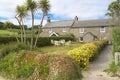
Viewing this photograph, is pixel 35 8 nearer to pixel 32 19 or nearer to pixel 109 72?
pixel 32 19

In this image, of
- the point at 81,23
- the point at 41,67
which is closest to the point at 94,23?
the point at 81,23

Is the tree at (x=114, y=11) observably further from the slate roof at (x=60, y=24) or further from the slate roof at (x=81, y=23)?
the slate roof at (x=60, y=24)

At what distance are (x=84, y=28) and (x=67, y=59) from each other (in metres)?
43.9

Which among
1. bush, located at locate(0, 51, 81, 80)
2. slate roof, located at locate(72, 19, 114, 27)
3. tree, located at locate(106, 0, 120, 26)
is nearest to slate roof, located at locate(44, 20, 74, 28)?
slate roof, located at locate(72, 19, 114, 27)

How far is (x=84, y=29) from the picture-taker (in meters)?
53.0

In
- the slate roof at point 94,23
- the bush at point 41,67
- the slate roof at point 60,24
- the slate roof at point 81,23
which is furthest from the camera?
the slate roof at point 60,24

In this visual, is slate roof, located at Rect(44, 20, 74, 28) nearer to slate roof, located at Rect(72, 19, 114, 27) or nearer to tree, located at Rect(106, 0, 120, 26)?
slate roof, located at Rect(72, 19, 114, 27)

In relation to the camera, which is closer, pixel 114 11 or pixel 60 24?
pixel 114 11

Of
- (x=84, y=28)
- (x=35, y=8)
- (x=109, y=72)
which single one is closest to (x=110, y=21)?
(x=84, y=28)

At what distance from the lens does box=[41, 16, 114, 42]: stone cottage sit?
50.0 meters

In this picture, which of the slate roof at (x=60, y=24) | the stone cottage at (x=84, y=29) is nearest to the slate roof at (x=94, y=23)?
the stone cottage at (x=84, y=29)

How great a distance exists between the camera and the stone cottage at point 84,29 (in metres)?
50.0

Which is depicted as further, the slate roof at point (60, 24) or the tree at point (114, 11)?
the slate roof at point (60, 24)

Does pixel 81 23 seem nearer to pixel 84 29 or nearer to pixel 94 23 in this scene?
pixel 84 29
